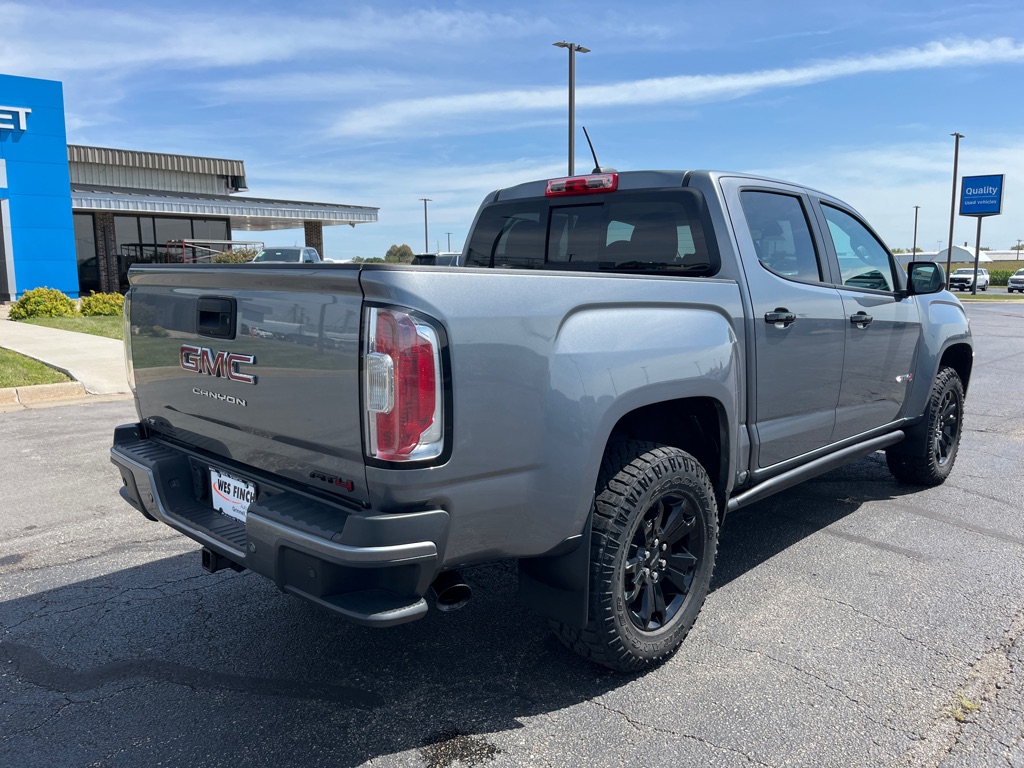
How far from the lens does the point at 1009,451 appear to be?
267 inches

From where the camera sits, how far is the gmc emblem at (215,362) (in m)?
2.71

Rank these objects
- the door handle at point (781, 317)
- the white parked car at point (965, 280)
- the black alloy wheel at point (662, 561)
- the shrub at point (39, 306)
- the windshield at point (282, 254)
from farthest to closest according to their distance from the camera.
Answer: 1. the white parked car at point (965, 280)
2. the windshield at point (282, 254)
3. the shrub at point (39, 306)
4. the door handle at point (781, 317)
5. the black alloy wheel at point (662, 561)

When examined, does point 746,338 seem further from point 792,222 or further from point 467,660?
point 467,660

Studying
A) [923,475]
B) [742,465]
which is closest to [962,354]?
[923,475]

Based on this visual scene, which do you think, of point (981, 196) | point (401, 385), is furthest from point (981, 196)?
point (401, 385)

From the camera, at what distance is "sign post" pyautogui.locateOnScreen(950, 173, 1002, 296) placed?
182ft

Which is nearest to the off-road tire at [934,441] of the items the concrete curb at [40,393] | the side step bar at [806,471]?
the side step bar at [806,471]

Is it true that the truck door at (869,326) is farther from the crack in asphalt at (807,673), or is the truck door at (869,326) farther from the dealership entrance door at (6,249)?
the dealership entrance door at (6,249)

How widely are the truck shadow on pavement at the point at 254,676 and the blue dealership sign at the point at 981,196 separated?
62263 mm

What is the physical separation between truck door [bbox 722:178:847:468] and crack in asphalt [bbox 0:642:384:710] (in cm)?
206

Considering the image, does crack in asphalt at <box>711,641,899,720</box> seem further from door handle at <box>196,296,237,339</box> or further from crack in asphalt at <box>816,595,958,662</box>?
door handle at <box>196,296,237,339</box>

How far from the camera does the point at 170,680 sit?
3051 millimetres

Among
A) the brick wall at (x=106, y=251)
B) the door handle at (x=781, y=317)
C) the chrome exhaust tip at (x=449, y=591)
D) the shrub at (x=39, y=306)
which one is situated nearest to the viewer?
the chrome exhaust tip at (x=449, y=591)

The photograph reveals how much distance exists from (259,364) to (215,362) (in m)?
0.31
